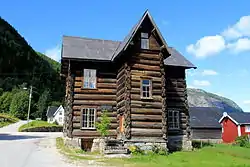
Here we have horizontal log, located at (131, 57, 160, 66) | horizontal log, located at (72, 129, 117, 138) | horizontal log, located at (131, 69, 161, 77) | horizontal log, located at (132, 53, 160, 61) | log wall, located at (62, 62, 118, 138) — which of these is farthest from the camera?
log wall, located at (62, 62, 118, 138)

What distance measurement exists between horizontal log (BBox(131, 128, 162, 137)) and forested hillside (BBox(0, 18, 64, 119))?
2836 inches

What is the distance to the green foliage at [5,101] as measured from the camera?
96369 mm

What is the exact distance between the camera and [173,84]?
1166 inches

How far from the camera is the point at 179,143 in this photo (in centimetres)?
2808

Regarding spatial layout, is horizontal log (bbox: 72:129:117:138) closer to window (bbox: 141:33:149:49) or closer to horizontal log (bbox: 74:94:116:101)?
horizontal log (bbox: 74:94:116:101)

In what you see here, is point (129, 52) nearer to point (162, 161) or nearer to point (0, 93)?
point (162, 161)

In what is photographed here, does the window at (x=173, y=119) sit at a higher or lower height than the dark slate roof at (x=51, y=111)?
lower

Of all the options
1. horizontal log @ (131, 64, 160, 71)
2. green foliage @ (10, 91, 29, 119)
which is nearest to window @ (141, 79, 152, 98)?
horizontal log @ (131, 64, 160, 71)

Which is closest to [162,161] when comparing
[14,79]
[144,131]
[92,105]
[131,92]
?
[144,131]

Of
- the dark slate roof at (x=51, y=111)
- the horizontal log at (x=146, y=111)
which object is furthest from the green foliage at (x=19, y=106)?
the horizontal log at (x=146, y=111)

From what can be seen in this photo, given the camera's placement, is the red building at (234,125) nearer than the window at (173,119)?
No

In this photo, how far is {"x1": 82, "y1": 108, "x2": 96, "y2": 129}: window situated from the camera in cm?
2647

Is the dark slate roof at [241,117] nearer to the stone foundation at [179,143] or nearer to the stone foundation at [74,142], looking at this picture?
the stone foundation at [179,143]

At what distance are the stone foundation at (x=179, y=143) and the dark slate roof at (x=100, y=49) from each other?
7.03m
